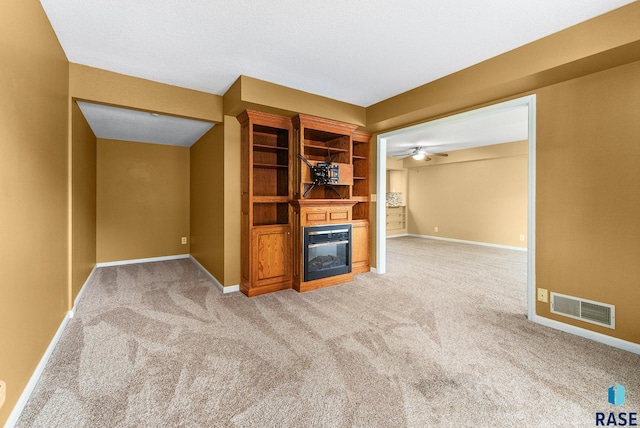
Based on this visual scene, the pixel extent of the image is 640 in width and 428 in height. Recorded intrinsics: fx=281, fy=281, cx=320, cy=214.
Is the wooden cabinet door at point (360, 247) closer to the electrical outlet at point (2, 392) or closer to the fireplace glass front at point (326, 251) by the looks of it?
the fireplace glass front at point (326, 251)

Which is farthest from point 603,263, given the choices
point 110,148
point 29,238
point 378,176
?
point 110,148

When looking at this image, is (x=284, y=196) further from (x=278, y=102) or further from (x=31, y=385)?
(x=31, y=385)

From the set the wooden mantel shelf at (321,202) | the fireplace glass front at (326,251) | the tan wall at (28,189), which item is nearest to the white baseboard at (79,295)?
the tan wall at (28,189)

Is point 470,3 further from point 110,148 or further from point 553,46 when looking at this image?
point 110,148

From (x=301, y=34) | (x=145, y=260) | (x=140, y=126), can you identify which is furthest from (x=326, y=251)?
(x=145, y=260)

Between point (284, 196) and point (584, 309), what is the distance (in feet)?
11.1

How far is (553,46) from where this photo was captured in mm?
2311

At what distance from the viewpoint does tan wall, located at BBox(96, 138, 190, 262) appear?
5086 mm

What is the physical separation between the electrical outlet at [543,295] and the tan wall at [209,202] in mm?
3461

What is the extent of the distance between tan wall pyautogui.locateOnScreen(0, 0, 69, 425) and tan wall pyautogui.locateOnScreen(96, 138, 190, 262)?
116 inches

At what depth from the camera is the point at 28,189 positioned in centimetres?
178

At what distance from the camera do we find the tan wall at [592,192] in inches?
89.0

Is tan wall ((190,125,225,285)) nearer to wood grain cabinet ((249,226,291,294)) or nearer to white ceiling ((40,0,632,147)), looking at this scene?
wood grain cabinet ((249,226,291,294))

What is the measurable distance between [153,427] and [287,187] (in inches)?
116
